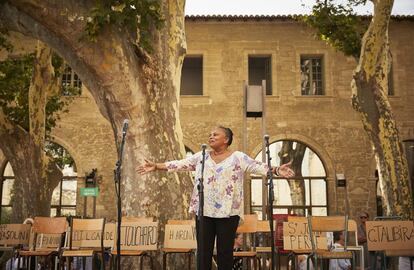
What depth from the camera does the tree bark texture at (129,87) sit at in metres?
8.01

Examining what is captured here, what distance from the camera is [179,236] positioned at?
7277 mm

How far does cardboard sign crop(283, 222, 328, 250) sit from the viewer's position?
24.0 feet

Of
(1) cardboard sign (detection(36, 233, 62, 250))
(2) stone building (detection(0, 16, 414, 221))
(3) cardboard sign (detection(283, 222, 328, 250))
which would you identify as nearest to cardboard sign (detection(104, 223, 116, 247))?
(1) cardboard sign (detection(36, 233, 62, 250))

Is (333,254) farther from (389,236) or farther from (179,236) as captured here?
(179,236)

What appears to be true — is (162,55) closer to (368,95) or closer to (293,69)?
(368,95)

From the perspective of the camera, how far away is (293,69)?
1927 cm

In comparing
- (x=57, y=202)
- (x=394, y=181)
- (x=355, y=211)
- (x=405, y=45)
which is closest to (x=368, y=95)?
(x=394, y=181)

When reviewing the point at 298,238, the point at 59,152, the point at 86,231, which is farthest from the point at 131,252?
the point at 59,152

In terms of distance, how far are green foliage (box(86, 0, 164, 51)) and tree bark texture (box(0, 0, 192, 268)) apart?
193 millimetres

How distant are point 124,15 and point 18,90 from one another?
289 inches

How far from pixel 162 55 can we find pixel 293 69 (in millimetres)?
11140

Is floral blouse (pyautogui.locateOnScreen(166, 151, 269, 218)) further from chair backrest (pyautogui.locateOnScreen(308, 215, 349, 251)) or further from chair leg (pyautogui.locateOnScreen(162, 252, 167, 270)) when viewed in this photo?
chair leg (pyautogui.locateOnScreen(162, 252, 167, 270))

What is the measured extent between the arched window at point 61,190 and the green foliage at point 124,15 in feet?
37.6

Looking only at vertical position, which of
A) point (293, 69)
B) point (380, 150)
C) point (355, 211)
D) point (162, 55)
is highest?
point (293, 69)
